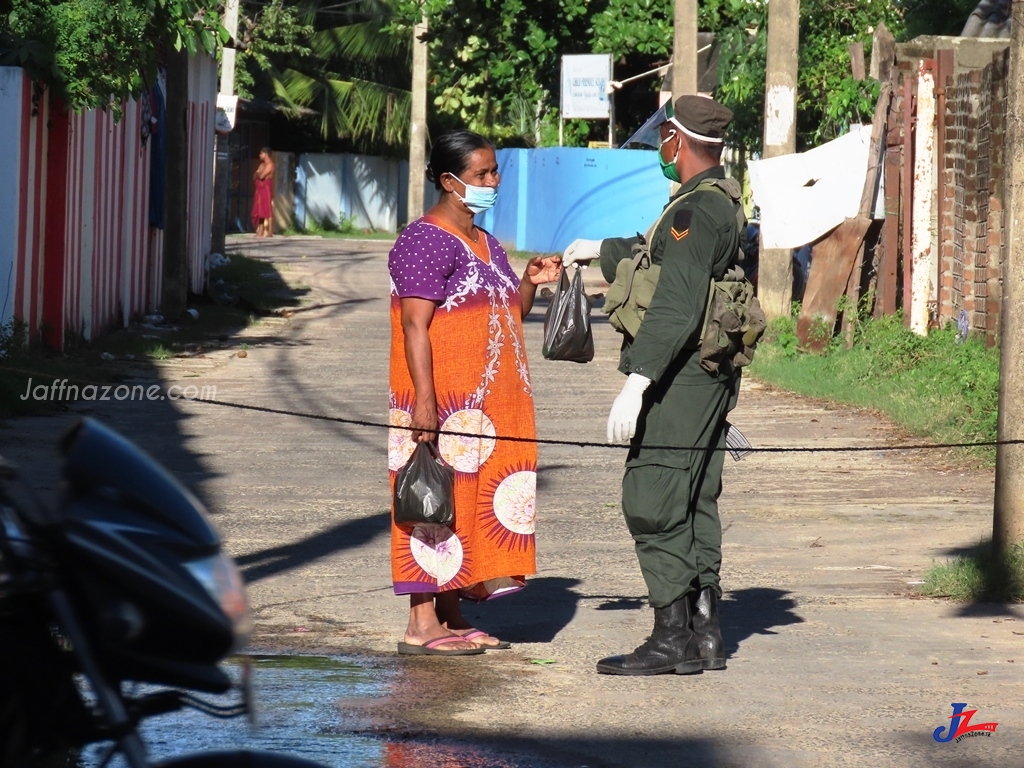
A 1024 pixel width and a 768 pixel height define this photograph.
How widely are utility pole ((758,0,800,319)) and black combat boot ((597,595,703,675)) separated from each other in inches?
397

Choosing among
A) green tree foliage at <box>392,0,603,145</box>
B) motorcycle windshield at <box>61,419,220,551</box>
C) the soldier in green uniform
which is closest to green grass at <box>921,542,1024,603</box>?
the soldier in green uniform

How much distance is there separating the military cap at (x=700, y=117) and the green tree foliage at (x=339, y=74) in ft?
110

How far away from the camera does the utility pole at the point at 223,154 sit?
79.6 ft

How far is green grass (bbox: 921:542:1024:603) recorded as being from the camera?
6156 mm

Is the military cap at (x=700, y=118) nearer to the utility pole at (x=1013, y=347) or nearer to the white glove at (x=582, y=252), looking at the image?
the white glove at (x=582, y=252)

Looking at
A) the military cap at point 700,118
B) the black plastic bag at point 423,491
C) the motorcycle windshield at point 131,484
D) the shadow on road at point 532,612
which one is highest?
the military cap at point 700,118

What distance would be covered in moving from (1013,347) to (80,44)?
26.5 feet

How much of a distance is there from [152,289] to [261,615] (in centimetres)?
1203

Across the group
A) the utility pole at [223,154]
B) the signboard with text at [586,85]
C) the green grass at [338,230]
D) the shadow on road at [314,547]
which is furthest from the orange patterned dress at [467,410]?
the green grass at [338,230]

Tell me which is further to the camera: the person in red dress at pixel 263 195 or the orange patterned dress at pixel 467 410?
the person in red dress at pixel 263 195

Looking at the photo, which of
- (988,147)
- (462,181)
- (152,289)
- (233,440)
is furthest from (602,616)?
(152,289)

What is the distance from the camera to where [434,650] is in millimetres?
5379

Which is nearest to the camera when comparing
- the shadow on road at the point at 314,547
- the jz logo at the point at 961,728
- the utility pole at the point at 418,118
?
the jz logo at the point at 961,728

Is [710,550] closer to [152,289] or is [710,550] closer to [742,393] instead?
[742,393]
